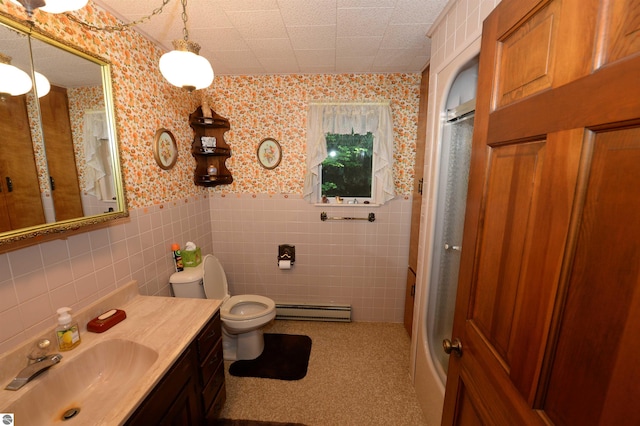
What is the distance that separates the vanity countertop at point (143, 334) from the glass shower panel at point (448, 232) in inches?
55.9

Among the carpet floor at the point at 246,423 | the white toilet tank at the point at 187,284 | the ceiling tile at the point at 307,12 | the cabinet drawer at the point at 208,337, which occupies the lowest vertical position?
the carpet floor at the point at 246,423

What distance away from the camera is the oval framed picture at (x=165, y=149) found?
1814mm

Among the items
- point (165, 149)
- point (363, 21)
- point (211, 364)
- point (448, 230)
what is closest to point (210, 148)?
point (165, 149)

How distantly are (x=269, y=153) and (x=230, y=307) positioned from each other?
1.44 metres

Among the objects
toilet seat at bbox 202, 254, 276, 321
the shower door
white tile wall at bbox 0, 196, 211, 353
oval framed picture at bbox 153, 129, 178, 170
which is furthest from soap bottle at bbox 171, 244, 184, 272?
the shower door

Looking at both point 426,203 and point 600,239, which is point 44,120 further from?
point 426,203

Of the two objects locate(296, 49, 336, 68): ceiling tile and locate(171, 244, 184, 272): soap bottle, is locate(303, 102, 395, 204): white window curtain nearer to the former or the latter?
locate(296, 49, 336, 68): ceiling tile

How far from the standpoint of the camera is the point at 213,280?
2.16 m

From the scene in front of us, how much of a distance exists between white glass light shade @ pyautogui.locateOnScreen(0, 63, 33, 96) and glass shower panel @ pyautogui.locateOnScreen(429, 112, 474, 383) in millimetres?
1970

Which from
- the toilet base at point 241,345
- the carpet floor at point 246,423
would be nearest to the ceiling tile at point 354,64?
the toilet base at point 241,345

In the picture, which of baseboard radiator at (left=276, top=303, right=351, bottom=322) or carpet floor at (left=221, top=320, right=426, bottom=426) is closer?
carpet floor at (left=221, top=320, right=426, bottom=426)

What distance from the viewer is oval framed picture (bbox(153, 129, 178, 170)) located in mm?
1814

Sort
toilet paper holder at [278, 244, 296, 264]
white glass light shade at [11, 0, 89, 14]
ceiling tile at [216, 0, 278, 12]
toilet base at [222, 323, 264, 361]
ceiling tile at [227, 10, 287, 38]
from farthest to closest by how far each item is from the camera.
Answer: toilet paper holder at [278, 244, 296, 264] < toilet base at [222, 323, 264, 361] < ceiling tile at [227, 10, 287, 38] < ceiling tile at [216, 0, 278, 12] < white glass light shade at [11, 0, 89, 14]

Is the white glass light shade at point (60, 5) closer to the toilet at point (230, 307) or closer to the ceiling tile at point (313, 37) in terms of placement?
the ceiling tile at point (313, 37)
